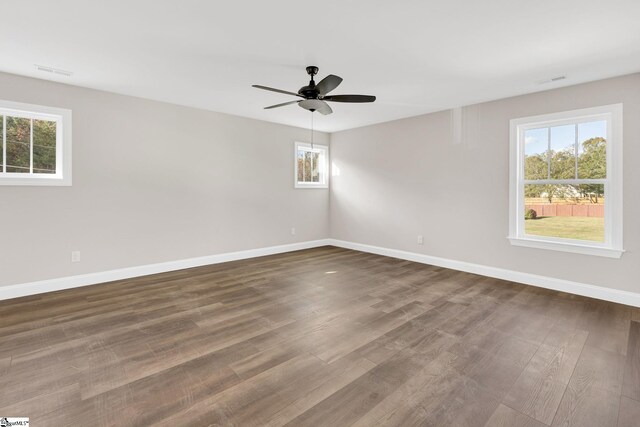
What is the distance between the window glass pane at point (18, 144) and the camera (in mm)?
3648

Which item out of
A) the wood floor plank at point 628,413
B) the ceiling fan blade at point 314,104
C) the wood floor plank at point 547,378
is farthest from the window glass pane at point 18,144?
the wood floor plank at point 628,413

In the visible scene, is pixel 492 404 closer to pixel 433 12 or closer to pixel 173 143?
pixel 433 12

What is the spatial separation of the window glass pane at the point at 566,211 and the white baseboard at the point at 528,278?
A: 1.94ft

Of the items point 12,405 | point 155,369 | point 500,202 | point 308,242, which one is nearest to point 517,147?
point 500,202

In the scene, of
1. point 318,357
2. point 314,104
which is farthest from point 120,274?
point 314,104

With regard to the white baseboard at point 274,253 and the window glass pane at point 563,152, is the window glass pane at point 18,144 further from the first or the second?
the window glass pane at point 563,152

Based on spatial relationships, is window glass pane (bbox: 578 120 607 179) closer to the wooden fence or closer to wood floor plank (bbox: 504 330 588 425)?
the wooden fence

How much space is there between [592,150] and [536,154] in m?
0.58

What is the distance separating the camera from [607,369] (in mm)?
2195

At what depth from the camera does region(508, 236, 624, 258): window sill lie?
3562mm

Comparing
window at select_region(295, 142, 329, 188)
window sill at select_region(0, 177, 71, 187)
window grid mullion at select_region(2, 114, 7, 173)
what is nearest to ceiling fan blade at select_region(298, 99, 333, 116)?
window at select_region(295, 142, 329, 188)

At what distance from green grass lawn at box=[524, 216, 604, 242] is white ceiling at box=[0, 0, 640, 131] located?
169 cm

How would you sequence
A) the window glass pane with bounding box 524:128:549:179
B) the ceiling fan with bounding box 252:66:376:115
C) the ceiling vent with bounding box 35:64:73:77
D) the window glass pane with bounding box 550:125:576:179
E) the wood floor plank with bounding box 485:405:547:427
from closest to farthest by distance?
the wood floor plank with bounding box 485:405:547:427
the ceiling fan with bounding box 252:66:376:115
the ceiling vent with bounding box 35:64:73:77
the window glass pane with bounding box 550:125:576:179
the window glass pane with bounding box 524:128:549:179

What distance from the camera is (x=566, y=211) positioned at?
13.1ft
